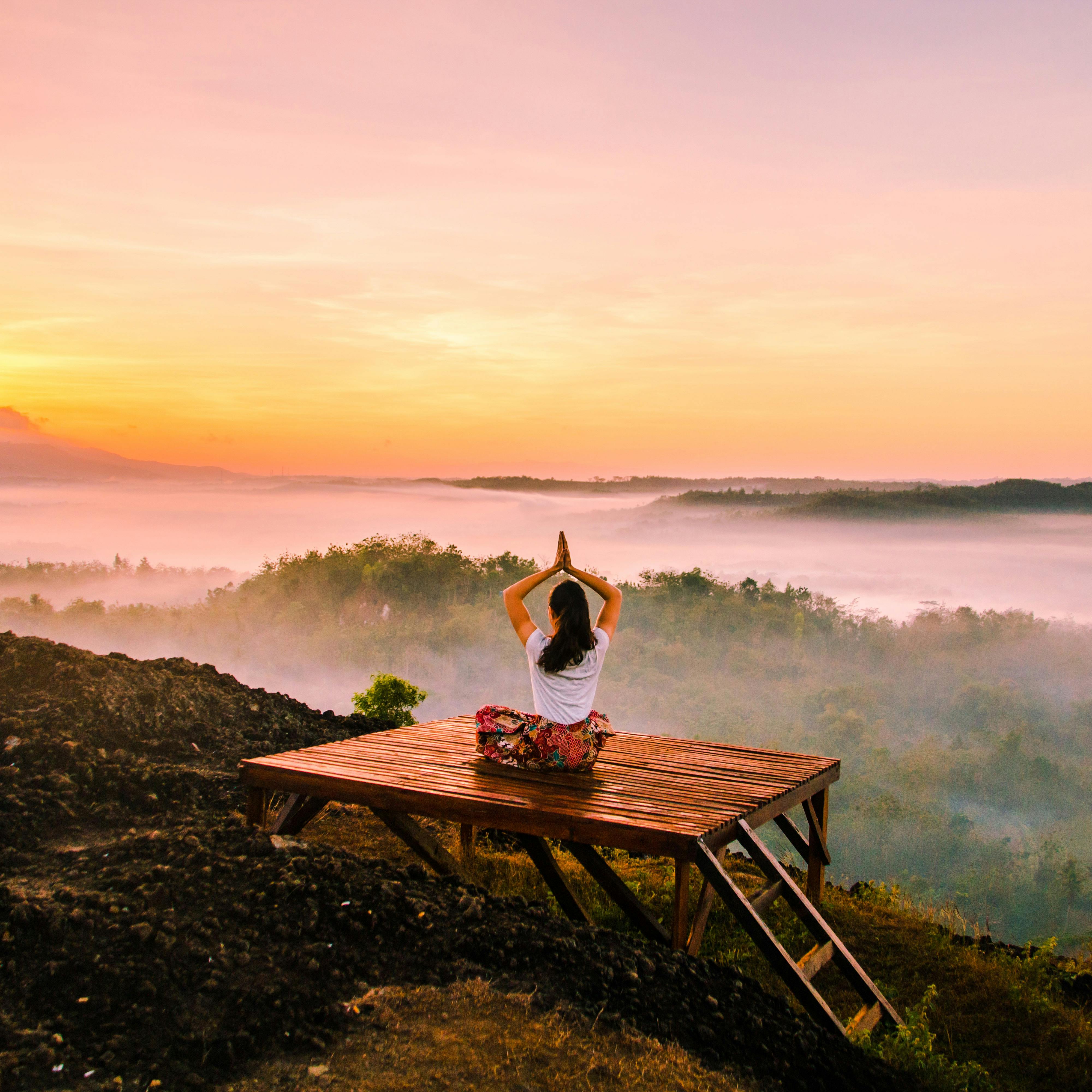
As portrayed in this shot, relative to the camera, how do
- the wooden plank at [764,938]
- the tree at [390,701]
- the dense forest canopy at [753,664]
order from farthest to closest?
the dense forest canopy at [753,664] < the tree at [390,701] < the wooden plank at [764,938]

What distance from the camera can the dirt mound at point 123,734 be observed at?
561cm

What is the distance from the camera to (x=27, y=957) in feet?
A: 11.5

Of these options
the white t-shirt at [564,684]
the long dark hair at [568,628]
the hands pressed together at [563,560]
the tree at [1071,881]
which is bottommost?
the tree at [1071,881]

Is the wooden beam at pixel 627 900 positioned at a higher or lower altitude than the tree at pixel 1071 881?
higher

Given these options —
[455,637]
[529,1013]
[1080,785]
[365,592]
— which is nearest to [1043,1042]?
[529,1013]

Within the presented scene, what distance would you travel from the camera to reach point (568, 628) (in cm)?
452

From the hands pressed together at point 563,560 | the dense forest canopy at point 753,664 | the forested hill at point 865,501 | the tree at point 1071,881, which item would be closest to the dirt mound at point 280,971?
the hands pressed together at point 563,560

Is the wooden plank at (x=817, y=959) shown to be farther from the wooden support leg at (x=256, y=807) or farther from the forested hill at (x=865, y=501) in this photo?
the forested hill at (x=865, y=501)

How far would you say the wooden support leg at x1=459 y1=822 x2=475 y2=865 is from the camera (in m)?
5.84

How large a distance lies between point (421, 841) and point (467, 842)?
969 millimetres

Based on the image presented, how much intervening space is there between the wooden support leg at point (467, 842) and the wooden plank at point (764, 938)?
239 cm

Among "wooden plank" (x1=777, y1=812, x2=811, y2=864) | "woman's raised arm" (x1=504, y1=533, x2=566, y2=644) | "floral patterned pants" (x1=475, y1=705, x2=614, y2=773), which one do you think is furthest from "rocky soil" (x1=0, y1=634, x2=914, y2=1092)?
"wooden plank" (x1=777, y1=812, x2=811, y2=864)

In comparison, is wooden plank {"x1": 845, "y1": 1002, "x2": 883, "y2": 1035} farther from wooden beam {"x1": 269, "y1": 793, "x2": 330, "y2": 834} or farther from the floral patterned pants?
wooden beam {"x1": 269, "y1": 793, "x2": 330, "y2": 834}

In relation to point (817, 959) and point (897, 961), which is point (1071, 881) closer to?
point (897, 961)
